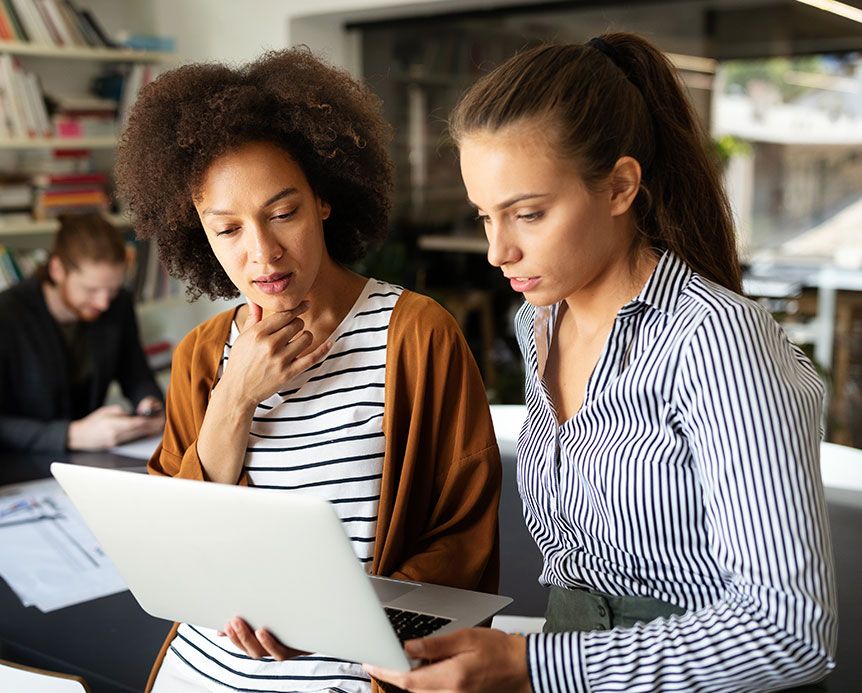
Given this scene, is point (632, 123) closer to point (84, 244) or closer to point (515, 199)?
point (515, 199)

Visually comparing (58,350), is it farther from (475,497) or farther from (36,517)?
(475,497)

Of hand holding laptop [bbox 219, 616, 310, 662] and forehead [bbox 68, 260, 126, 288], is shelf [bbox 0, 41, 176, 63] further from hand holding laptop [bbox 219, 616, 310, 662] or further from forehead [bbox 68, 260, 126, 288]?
hand holding laptop [bbox 219, 616, 310, 662]

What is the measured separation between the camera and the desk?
1548 millimetres

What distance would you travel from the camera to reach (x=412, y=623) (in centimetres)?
123

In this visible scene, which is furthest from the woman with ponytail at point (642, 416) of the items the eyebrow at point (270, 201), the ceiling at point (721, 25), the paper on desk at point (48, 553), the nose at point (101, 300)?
the ceiling at point (721, 25)

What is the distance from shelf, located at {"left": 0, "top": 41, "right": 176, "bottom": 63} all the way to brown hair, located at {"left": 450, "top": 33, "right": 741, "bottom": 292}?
139 inches

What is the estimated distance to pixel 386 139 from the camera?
167 cm

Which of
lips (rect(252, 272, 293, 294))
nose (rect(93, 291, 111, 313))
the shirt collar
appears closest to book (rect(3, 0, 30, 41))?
nose (rect(93, 291, 111, 313))

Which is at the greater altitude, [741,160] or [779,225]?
[741,160]

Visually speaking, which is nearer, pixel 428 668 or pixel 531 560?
pixel 428 668

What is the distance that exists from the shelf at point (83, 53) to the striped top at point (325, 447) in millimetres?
3262

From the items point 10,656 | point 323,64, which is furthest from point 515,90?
point 10,656

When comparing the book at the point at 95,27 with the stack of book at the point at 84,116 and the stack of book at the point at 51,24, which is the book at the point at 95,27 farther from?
the stack of book at the point at 84,116

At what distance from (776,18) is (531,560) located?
2914 mm
